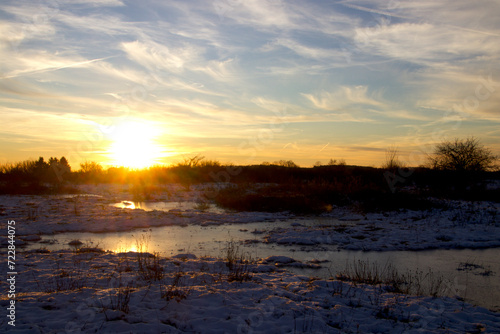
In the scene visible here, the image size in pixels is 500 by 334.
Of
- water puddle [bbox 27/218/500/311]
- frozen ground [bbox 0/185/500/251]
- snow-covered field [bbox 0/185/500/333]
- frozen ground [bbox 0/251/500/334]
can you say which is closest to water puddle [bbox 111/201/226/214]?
frozen ground [bbox 0/185/500/251]

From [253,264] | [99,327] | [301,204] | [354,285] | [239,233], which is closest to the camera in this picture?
[99,327]

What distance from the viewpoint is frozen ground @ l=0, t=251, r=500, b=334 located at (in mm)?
5984

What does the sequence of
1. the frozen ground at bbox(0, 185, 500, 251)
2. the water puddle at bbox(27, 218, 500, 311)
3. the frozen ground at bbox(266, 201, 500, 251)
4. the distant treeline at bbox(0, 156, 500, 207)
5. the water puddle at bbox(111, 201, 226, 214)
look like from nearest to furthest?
the water puddle at bbox(27, 218, 500, 311) → the frozen ground at bbox(266, 201, 500, 251) → the frozen ground at bbox(0, 185, 500, 251) → the water puddle at bbox(111, 201, 226, 214) → the distant treeline at bbox(0, 156, 500, 207)

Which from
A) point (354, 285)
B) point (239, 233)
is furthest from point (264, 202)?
point (354, 285)

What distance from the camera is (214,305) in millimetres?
6863

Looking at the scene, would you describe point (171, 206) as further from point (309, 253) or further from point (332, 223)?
point (309, 253)

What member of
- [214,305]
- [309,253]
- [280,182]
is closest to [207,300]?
[214,305]

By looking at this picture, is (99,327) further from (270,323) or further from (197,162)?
(197,162)

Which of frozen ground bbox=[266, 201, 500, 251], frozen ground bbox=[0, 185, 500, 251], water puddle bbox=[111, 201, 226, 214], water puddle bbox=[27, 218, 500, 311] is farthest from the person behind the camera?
water puddle bbox=[111, 201, 226, 214]

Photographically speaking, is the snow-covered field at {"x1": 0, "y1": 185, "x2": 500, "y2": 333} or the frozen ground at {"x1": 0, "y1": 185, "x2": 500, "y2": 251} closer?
the snow-covered field at {"x1": 0, "y1": 185, "x2": 500, "y2": 333}

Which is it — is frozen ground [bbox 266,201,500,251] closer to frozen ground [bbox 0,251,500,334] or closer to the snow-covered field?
the snow-covered field

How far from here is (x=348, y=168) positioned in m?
43.2

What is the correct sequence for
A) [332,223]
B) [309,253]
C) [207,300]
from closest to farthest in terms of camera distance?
[207,300] → [309,253] → [332,223]

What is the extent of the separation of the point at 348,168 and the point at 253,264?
1390 inches
